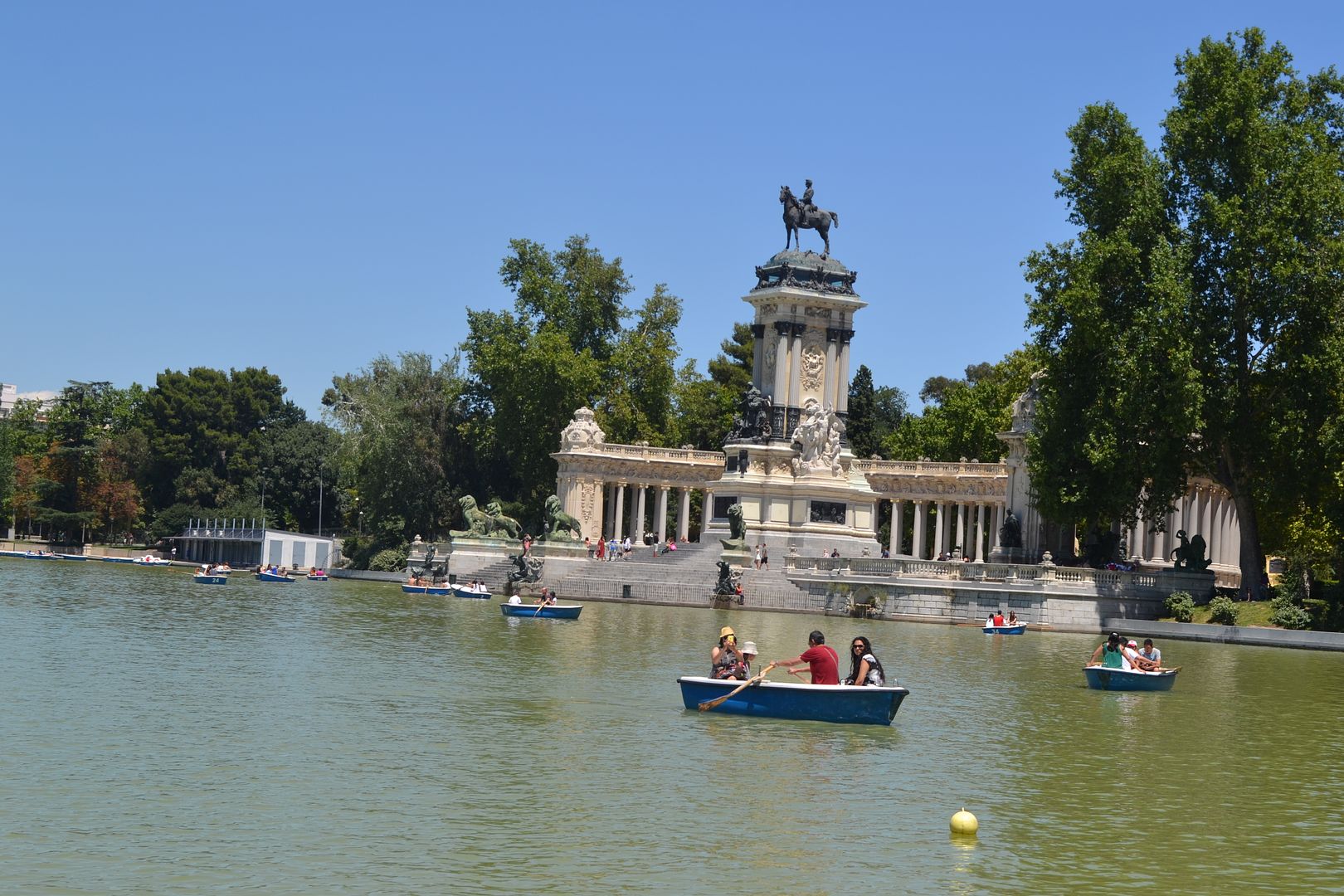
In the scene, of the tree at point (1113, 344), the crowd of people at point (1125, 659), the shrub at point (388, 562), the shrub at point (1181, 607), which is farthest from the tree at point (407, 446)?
the crowd of people at point (1125, 659)

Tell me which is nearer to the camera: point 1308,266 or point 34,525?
point 1308,266

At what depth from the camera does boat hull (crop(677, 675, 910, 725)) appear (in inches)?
1011

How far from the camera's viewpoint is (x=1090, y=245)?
56156 mm

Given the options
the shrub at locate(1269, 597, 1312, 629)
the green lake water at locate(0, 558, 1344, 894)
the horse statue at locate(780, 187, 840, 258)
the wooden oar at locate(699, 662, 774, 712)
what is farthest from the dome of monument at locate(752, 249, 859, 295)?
the wooden oar at locate(699, 662, 774, 712)

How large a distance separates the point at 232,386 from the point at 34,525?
19.8 meters

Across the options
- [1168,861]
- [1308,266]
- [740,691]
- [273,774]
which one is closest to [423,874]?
[273,774]

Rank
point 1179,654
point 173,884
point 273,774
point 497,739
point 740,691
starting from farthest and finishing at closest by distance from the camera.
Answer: point 1179,654, point 740,691, point 497,739, point 273,774, point 173,884

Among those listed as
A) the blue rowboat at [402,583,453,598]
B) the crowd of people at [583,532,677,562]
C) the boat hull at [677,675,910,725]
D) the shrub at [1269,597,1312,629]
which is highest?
the crowd of people at [583,532,677,562]

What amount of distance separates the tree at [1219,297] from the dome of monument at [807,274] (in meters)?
20.4

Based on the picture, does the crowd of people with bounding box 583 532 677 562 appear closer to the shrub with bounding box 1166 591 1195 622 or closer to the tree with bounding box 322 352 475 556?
the tree with bounding box 322 352 475 556

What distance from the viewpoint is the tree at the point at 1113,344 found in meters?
53.6

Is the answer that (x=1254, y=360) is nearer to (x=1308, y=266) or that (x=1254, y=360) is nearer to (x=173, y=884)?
(x=1308, y=266)

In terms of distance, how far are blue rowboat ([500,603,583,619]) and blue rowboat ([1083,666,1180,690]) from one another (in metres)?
18.9

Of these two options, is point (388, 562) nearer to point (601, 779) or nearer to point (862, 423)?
point (862, 423)
